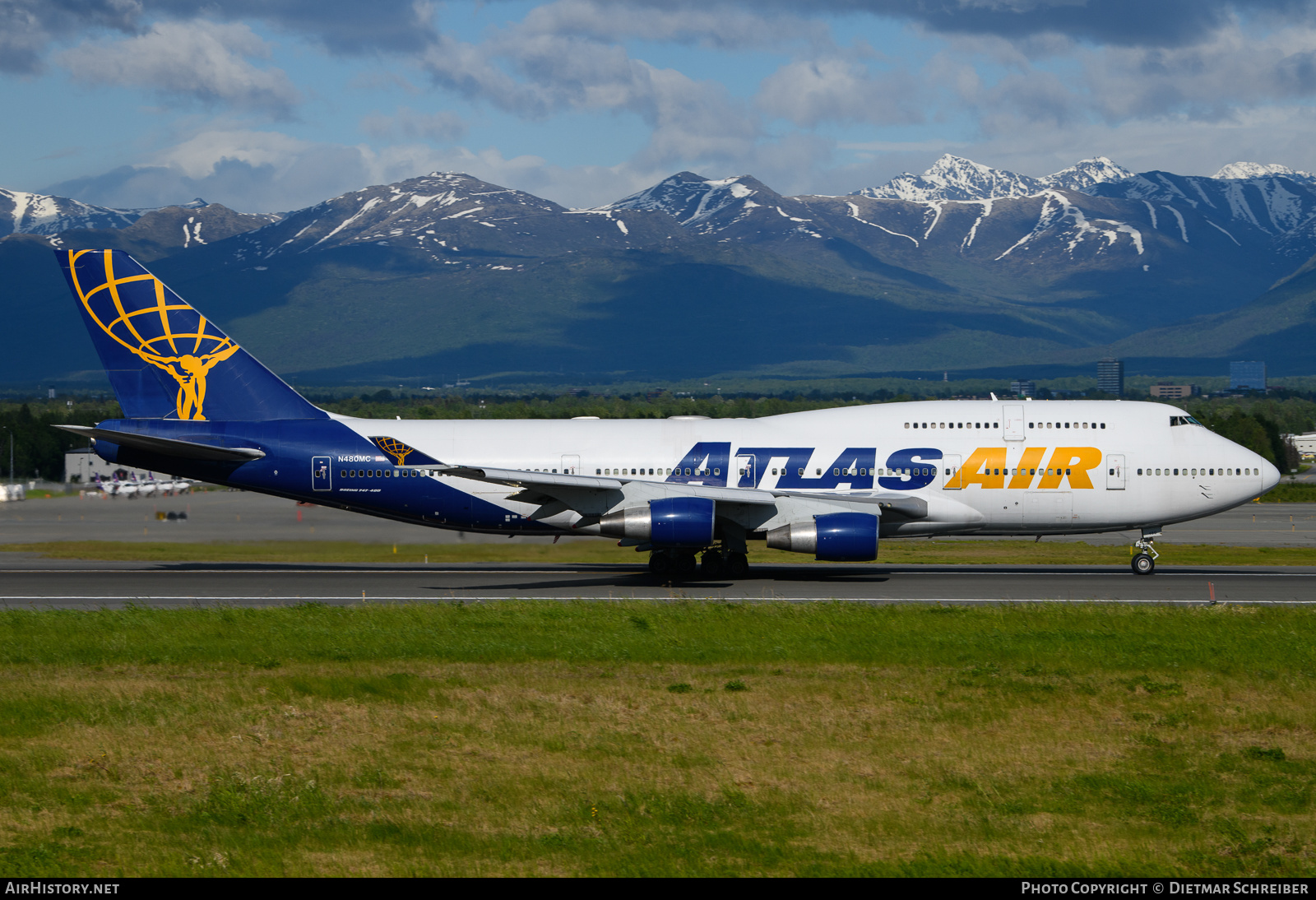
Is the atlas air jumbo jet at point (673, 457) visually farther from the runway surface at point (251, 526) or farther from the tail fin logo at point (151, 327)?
the runway surface at point (251, 526)

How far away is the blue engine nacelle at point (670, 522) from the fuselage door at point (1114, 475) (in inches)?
469

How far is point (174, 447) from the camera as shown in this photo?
3625 centimetres

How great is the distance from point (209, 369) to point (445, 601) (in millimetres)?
12800

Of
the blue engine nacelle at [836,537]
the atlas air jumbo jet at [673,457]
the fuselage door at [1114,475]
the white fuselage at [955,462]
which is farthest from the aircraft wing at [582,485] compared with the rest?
the fuselage door at [1114,475]

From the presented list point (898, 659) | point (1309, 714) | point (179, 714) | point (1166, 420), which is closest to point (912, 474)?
point (1166, 420)

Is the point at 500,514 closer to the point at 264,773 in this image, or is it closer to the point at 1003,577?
the point at 1003,577

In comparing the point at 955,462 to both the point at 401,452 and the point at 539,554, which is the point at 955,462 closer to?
the point at 539,554

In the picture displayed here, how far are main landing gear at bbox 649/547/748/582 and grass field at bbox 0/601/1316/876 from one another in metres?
10.3

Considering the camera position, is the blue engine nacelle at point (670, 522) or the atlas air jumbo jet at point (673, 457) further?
the atlas air jumbo jet at point (673, 457)

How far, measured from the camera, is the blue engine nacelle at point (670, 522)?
3391 centimetres

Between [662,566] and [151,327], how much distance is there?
16.9m

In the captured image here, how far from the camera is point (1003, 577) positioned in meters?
37.0

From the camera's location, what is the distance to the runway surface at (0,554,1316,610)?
31828 millimetres

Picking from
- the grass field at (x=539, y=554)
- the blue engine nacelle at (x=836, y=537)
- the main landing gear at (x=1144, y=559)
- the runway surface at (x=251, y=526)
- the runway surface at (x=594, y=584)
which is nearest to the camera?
the runway surface at (x=594, y=584)
